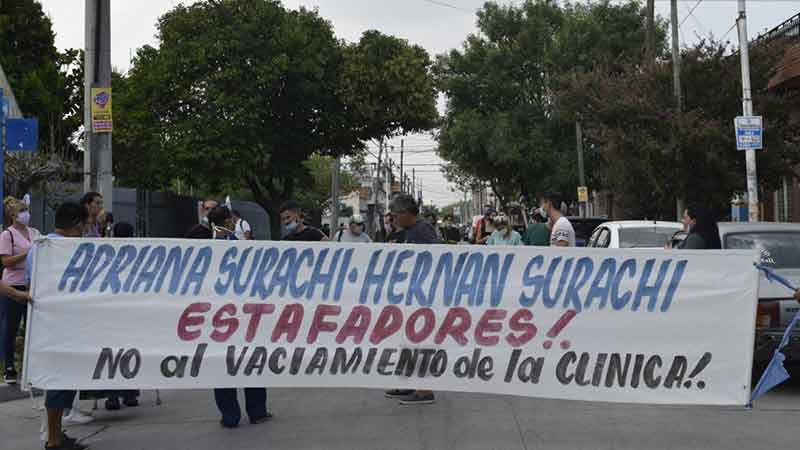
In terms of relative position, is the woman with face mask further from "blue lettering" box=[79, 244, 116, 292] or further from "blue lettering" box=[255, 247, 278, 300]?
"blue lettering" box=[255, 247, 278, 300]

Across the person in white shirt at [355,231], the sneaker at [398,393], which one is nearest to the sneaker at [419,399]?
the sneaker at [398,393]

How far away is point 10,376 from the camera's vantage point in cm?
991

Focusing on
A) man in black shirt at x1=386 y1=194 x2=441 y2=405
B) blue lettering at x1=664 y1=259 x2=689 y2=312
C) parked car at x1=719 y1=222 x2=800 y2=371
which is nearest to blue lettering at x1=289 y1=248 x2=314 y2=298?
man in black shirt at x1=386 y1=194 x2=441 y2=405

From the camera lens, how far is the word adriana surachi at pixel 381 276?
23.6ft

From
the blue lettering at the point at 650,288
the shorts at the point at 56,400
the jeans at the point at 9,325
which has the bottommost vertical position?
the shorts at the point at 56,400

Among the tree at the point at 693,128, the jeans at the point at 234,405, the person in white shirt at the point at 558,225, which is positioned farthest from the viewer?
the tree at the point at 693,128

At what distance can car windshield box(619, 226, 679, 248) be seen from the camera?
1470 cm

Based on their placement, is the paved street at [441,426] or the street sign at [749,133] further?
the street sign at [749,133]

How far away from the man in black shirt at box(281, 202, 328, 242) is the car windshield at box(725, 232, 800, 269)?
4278 millimetres

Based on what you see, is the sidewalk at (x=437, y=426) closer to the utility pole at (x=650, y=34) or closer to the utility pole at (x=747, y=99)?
the utility pole at (x=747, y=99)

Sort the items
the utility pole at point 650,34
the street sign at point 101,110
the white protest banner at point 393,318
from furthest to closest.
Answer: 1. the utility pole at point 650,34
2. the street sign at point 101,110
3. the white protest banner at point 393,318

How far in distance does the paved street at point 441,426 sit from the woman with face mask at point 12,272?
1.02 m

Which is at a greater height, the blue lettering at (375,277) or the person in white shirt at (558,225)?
the person in white shirt at (558,225)

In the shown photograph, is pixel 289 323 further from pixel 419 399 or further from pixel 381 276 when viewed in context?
pixel 419 399
